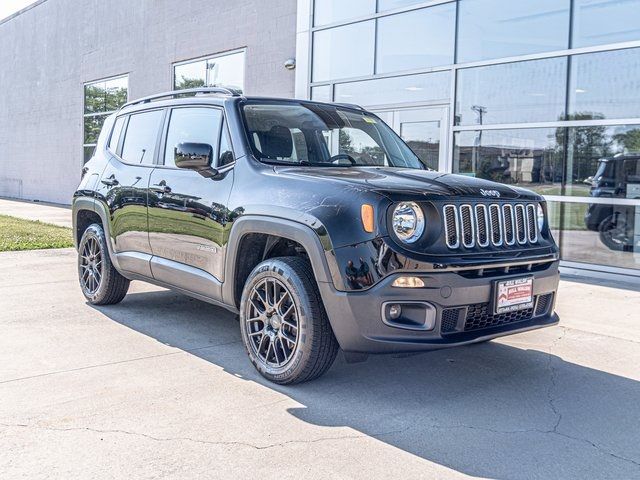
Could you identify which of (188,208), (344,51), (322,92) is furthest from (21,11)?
(188,208)

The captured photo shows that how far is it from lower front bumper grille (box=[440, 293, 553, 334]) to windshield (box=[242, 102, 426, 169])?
1619mm

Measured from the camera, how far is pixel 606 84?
9.29m

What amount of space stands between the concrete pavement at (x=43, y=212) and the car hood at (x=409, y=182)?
40.5ft

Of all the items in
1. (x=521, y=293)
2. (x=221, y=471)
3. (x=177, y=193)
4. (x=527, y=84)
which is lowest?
(x=221, y=471)

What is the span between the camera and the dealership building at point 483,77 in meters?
9.24

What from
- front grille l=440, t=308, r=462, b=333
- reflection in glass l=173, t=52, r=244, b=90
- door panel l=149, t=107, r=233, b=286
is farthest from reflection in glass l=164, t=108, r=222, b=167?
reflection in glass l=173, t=52, r=244, b=90

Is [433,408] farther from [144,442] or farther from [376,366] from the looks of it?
[144,442]

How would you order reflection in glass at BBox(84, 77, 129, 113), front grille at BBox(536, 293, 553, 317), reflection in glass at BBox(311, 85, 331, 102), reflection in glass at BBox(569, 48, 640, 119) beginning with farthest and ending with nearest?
reflection in glass at BBox(84, 77, 129, 113) → reflection in glass at BBox(311, 85, 331, 102) → reflection in glass at BBox(569, 48, 640, 119) → front grille at BBox(536, 293, 553, 317)

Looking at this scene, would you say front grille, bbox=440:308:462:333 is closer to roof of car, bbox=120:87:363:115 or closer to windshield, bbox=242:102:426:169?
windshield, bbox=242:102:426:169

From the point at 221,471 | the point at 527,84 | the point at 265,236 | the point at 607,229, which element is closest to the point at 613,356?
the point at 265,236

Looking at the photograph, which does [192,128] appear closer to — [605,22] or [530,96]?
[530,96]

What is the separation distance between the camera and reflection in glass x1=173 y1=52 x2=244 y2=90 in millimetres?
15562

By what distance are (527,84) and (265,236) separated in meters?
6.79

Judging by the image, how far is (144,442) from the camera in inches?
136
